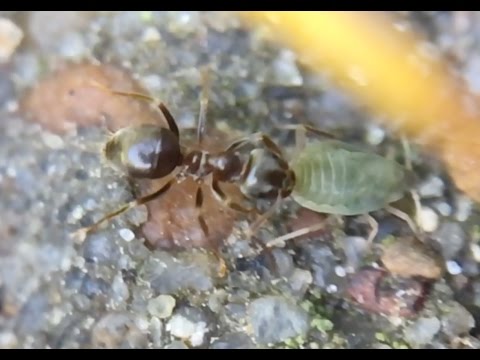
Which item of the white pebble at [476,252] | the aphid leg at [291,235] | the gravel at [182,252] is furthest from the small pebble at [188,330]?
the white pebble at [476,252]

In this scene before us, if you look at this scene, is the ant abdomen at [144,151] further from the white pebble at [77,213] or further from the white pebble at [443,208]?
the white pebble at [443,208]

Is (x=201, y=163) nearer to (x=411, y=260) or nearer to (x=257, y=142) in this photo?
(x=257, y=142)

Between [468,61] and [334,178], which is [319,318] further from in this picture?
[468,61]

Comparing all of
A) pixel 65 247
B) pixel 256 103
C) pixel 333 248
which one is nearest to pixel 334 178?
pixel 333 248

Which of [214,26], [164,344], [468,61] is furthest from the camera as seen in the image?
[214,26]

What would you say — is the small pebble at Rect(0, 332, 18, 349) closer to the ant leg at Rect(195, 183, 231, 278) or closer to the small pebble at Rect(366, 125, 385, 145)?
the ant leg at Rect(195, 183, 231, 278)

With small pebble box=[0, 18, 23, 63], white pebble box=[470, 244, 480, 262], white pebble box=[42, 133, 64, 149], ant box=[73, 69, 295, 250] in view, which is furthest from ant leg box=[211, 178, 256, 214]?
small pebble box=[0, 18, 23, 63]
